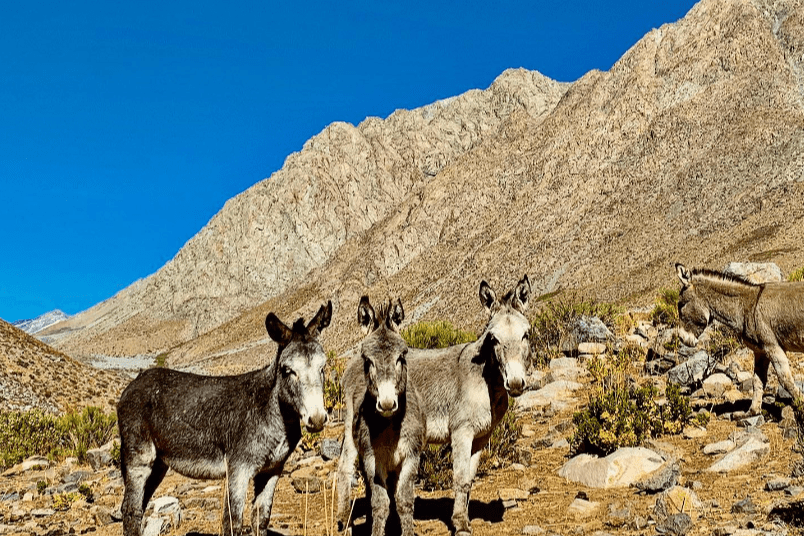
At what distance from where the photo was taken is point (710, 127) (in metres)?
81.6

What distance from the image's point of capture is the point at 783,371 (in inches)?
381

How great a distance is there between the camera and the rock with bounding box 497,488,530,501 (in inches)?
318

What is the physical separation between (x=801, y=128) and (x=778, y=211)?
21.0 metres

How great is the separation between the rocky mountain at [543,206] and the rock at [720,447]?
127ft

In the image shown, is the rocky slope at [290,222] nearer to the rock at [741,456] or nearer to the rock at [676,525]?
the rock at [741,456]

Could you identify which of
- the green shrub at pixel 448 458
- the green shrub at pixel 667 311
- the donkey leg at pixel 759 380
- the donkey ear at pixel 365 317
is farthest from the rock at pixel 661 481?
the green shrub at pixel 667 311

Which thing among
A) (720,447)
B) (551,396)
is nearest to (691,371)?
(551,396)

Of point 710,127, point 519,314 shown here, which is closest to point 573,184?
point 710,127

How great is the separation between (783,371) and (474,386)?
5697 millimetres

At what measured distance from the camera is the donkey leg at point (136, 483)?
6535mm

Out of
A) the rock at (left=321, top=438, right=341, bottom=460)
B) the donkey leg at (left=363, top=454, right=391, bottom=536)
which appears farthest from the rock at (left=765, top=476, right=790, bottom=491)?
the rock at (left=321, top=438, right=341, bottom=460)

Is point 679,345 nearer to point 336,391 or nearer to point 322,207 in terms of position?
point 336,391

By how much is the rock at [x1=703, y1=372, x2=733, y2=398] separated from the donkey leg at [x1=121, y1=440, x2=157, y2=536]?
32.3 feet

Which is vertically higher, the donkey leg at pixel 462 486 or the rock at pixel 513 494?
the donkey leg at pixel 462 486
